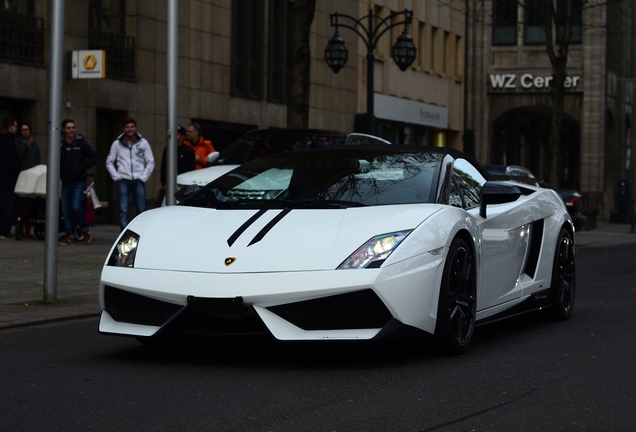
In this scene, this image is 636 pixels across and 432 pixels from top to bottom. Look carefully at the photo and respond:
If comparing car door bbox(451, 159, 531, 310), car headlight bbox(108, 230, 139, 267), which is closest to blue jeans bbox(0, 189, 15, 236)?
car door bbox(451, 159, 531, 310)

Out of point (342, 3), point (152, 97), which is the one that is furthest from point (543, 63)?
point (152, 97)

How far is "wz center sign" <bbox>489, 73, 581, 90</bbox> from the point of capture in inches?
2058

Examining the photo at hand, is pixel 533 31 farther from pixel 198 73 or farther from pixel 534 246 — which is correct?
pixel 534 246

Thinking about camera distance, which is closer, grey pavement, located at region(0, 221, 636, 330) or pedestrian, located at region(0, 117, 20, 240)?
grey pavement, located at region(0, 221, 636, 330)

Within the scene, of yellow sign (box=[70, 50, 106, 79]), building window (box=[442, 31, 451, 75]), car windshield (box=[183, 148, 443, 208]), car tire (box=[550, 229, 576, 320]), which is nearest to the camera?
car windshield (box=[183, 148, 443, 208])

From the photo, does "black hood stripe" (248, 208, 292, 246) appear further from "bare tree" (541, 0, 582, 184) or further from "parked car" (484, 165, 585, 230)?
"bare tree" (541, 0, 582, 184)

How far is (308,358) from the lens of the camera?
7.77 metres

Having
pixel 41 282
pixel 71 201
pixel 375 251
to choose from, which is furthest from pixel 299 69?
pixel 375 251

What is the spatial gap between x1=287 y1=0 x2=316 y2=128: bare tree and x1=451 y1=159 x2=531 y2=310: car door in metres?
11.8

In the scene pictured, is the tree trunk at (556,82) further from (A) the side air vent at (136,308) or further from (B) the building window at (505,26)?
(A) the side air vent at (136,308)

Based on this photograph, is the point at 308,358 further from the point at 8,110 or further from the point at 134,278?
the point at 8,110

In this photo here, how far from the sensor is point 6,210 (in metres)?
20.2

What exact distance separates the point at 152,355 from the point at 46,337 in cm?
141

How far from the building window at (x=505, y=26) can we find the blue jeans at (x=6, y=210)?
118ft
